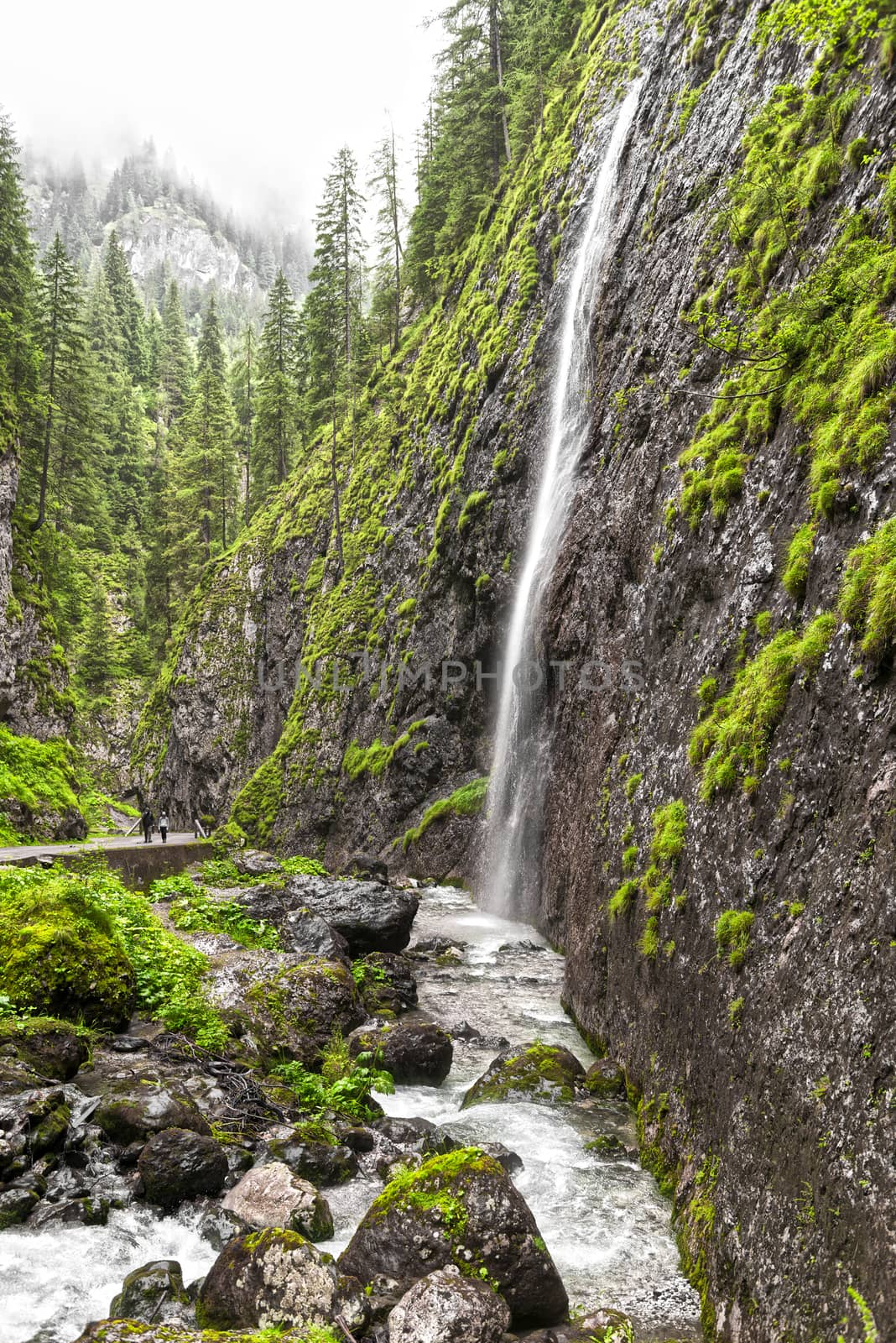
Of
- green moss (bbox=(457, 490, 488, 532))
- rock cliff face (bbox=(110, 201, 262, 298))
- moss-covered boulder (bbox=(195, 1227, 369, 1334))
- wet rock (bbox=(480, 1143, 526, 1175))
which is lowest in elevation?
wet rock (bbox=(480, 1143, 526, 1175))

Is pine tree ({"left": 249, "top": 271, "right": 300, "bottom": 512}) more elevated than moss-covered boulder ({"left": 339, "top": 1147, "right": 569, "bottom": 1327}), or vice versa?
pine tree ({"left": 249, "top": 271, "right": 300, "bottom": 512})

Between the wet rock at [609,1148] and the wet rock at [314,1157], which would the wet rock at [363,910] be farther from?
the wet rock at [609,1148]

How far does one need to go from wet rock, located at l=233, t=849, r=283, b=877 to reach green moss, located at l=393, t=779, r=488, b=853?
552 centimetres

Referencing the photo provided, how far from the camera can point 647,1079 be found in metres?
8.31

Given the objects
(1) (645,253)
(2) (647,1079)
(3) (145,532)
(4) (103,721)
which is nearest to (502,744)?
(1) (645,253)

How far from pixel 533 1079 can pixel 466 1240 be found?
3.85m

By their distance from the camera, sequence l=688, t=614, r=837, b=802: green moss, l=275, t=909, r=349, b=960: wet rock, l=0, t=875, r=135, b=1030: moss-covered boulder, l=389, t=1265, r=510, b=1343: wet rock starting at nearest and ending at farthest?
l=389, t=1265, r=510, b=1343: wet rock → l=688, t=614, r=837, b=802: green moss → l=0, t=875, r=135, b=1030: moss-covered boulder → l=275, t=909, r=349, b=960: wet rock

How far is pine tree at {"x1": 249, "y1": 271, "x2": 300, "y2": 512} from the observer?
172 ft

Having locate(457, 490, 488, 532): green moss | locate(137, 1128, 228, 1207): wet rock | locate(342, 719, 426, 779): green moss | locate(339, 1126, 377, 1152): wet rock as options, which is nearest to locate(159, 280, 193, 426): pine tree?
locate(342, 719, 426, 779): green moss

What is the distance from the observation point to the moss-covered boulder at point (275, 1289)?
5.12 m

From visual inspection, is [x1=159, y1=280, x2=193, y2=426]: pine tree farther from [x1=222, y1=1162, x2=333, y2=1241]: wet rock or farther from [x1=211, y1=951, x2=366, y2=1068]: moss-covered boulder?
[x1=222, y1=1162, x2=333, y2=1241]: wet rock

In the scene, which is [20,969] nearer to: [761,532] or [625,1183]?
[625,1183]

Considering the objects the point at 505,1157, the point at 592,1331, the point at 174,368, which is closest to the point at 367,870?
the point at 505,1157

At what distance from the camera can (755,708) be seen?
733 centimetres
